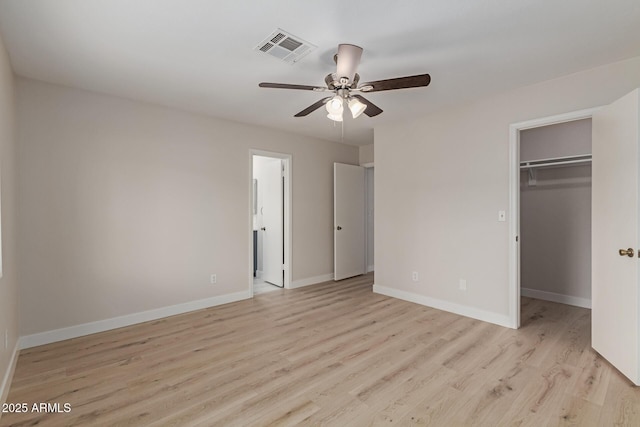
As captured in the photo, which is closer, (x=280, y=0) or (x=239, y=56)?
(x=280, y=0)

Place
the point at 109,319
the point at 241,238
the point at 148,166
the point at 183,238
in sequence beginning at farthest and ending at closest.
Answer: the point at 241,238 → the point at 183,238 → the point at 148,166 → the point at 109,319

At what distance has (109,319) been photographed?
3207 mm

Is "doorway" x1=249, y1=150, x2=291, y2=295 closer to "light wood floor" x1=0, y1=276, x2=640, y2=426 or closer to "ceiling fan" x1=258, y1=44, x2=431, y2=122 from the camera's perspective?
"light wood floor" x1=0, y1=276, x2=640, y2=426

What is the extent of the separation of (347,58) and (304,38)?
0.36 m

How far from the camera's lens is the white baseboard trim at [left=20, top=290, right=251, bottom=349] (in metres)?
2.84

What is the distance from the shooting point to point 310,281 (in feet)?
16.6

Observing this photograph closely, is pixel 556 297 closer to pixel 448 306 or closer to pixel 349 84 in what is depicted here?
pixel 448 306

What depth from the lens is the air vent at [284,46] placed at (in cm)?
217

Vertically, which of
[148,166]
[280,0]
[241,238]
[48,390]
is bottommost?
[48,390]

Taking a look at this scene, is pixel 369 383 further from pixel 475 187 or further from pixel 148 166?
pixel 148 166

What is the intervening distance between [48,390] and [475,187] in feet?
13.8

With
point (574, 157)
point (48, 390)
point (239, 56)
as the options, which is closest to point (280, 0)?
point (239, 56)

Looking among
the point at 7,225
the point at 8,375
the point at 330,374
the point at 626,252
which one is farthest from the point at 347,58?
the point at 8,375

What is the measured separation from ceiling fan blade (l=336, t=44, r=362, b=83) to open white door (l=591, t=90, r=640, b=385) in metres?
1.94
